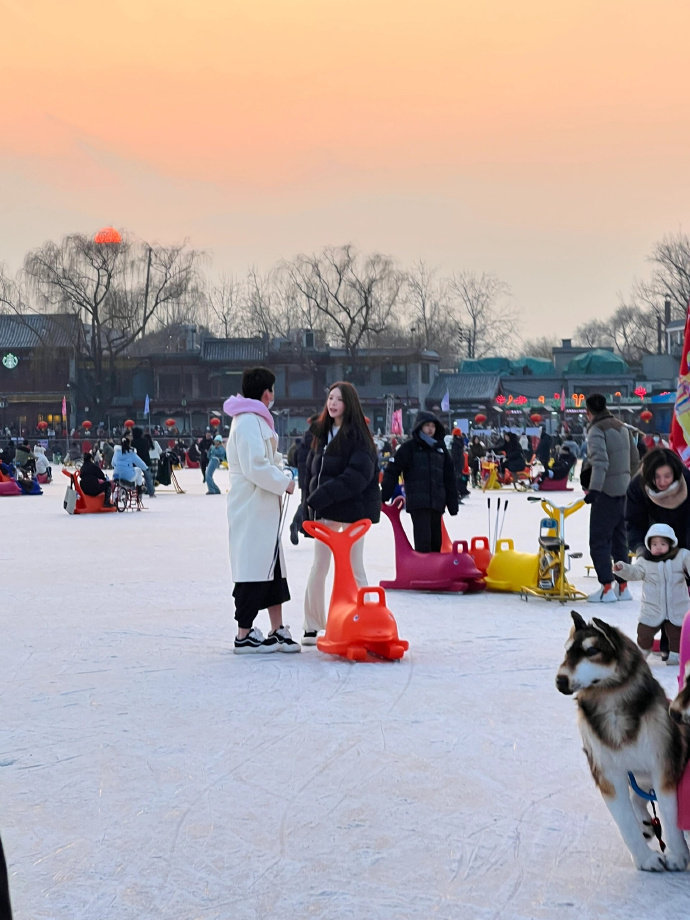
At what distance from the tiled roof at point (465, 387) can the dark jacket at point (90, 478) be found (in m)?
44.8

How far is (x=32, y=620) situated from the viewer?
8.39 meters

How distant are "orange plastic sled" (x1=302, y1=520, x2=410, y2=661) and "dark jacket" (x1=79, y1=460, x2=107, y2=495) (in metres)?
13.1

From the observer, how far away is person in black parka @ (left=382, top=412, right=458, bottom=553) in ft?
31.3

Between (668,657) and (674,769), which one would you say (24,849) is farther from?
(668,657)

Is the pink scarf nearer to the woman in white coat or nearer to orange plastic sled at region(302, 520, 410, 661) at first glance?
the woman in white coat

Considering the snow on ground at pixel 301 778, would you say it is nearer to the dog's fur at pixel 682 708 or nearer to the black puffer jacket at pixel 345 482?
the dog's fur at pixel 682 708

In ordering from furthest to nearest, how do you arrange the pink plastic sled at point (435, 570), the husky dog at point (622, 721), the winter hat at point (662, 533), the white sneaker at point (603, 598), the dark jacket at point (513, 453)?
the dark jacket at point (513, 453) < the pink plastic sled at point (435, 570) < the white sneaker at point (603, 598) < the winter hat at point (662, 533) < the husky dog at point (622, 721)

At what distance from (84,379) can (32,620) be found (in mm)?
58097

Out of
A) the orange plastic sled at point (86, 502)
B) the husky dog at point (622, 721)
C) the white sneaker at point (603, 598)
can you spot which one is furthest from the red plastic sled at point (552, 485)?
the husky dog at point (622, 721)

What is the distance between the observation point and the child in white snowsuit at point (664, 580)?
20.3ft

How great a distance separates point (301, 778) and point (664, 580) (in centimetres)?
245

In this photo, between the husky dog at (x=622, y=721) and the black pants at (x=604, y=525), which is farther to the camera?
the black pants at (x=604, y=525)

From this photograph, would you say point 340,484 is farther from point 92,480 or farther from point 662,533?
point 92,480

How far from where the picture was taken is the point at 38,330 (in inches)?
2586
